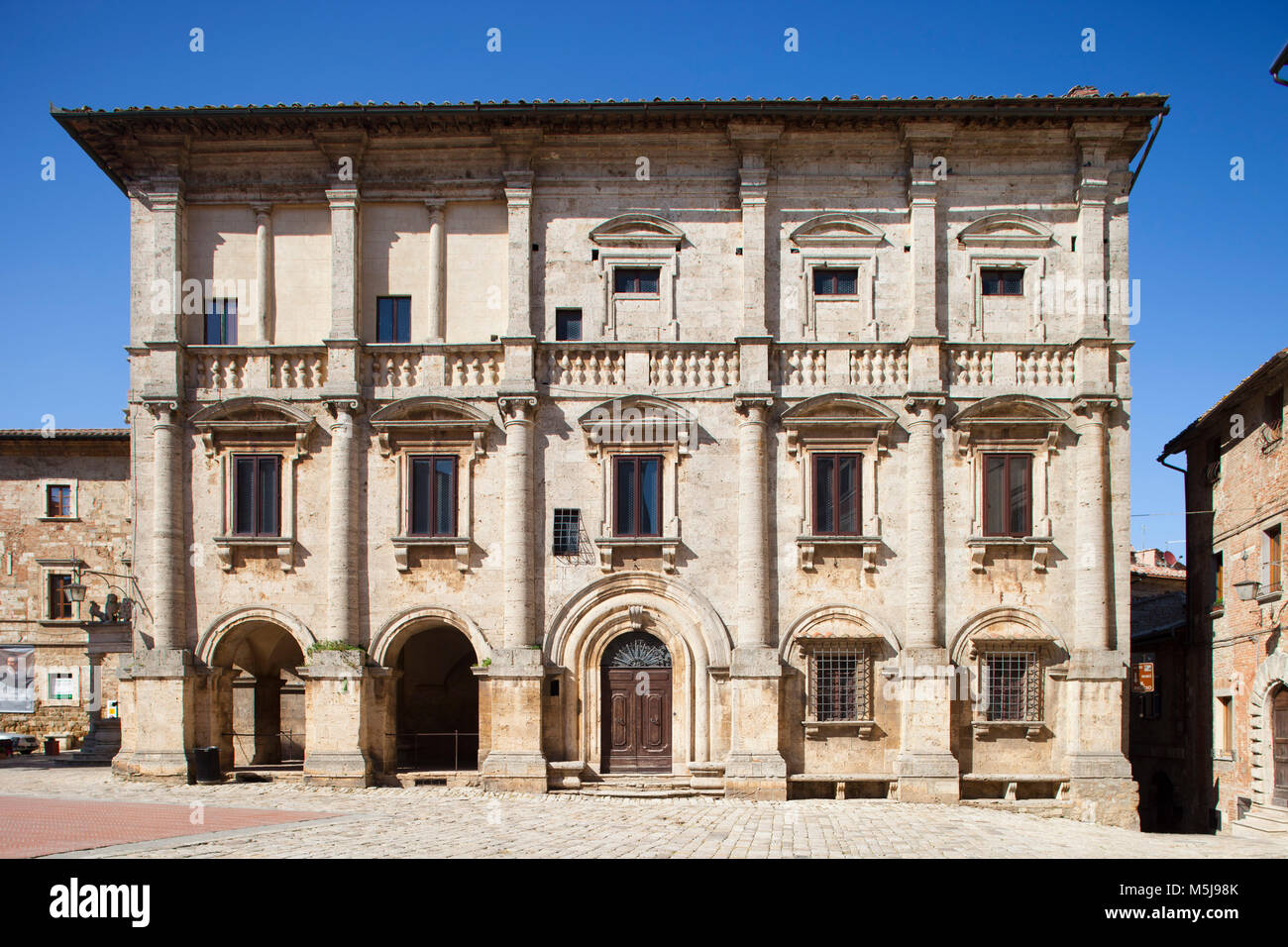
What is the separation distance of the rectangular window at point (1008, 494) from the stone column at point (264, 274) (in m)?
17.0

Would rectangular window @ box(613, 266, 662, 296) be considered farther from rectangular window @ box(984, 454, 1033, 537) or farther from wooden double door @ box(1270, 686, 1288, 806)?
wooden double door @ box(1270, 686, 1288, 806)

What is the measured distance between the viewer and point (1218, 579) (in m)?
26.3

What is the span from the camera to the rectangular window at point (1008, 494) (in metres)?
23.9

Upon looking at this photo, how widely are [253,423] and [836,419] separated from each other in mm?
13373

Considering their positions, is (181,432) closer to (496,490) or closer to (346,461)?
(346,461)

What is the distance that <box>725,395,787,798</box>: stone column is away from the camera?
22672 mm

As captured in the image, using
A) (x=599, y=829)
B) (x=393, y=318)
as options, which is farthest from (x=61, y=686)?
(x=599, y=829)

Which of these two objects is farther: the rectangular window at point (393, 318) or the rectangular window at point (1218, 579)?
the rectangular window at point (1218, 579)

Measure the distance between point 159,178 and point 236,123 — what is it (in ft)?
7.56

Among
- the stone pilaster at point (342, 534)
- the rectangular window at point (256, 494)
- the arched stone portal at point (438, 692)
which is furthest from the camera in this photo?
the arched stone portal at point (438, 692)

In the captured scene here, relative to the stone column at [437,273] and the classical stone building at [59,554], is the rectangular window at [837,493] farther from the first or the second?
the classical stone building at [59,554]

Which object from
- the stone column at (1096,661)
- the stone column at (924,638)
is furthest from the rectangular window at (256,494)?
the stone column at (1096,661)

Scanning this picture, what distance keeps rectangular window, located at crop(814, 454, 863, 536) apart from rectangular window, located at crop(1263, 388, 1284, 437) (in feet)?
29.7

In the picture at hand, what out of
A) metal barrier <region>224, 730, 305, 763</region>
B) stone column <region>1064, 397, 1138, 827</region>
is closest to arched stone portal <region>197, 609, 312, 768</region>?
metal barrier <region>224, 730, 305, 763</region>
